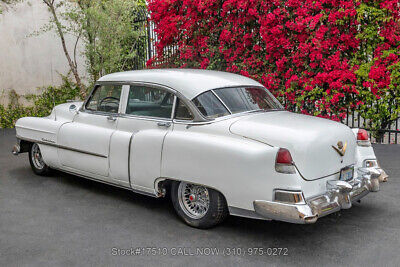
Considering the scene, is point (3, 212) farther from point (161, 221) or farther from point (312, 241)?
point (312, 241)

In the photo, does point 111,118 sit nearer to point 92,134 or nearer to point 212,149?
point 92,134

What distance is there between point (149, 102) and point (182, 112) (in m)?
0.63

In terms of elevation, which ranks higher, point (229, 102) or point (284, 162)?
point (229, 102)

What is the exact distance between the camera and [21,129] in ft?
21.0

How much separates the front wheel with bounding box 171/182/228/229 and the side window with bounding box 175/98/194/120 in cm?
70

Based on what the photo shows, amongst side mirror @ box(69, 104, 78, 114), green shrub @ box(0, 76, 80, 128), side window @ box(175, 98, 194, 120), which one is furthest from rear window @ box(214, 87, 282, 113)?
green shrub @ box(0, 76, 80, 128)

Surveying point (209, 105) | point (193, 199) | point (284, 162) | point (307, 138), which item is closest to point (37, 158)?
point (193, 199)

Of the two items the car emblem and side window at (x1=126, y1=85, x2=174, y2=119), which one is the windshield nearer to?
side window at (x1=126, y1=85, x2=174, y2=119)

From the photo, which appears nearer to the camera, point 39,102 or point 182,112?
point 182,112

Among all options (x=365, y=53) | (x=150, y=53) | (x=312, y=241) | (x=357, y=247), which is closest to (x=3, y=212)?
(x=312, y=241)

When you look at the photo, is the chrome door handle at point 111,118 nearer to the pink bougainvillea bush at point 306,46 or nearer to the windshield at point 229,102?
the windshield at point 229,102

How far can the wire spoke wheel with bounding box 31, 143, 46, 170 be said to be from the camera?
21.3 ft

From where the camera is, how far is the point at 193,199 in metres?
4.40

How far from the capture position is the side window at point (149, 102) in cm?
Answer: 478
